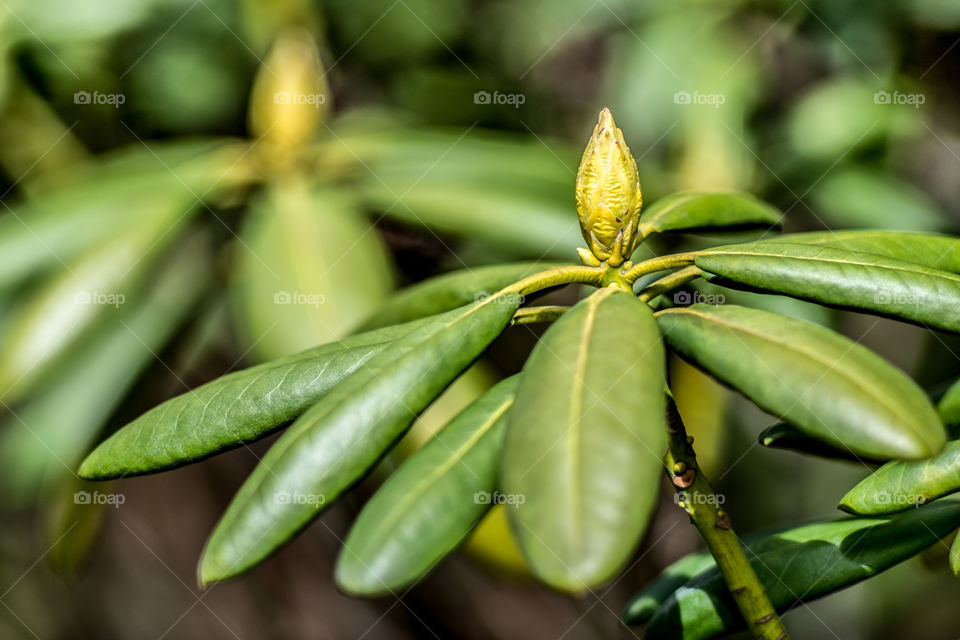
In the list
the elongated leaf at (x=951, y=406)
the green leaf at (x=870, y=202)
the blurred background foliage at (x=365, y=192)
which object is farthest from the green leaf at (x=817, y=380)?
the green leaf at (x=870, y=202)

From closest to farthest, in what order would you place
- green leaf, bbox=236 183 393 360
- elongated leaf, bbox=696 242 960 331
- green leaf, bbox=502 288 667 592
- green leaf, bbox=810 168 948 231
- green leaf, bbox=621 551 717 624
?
1. green leaf, bbox=502 288 667 592
2. elongated leaf, bbox=696 242 960 331
3. green leaf, bbox=621 551 717 624
4. green leaf, bbox=236 183 393 360
5. green leaf, bbox=810 168 948 231

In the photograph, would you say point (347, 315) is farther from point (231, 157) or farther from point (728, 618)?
point (728, 618)

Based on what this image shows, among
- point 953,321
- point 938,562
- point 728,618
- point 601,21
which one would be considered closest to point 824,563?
point 728,618

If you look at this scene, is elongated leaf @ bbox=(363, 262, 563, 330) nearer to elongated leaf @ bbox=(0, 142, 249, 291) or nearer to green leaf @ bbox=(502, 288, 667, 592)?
green leaf @ bbox=(502, 288, 667, 592)

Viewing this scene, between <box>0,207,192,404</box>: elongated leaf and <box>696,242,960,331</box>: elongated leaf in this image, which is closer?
<box>696,242,960,331</box>: elongated leaf

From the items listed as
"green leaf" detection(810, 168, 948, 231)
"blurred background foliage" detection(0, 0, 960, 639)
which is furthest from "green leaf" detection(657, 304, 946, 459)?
"green leaf" detection(810, 168, 948, 231)

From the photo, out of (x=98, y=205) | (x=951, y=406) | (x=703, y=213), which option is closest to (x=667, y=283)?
(x=703, y=213)
